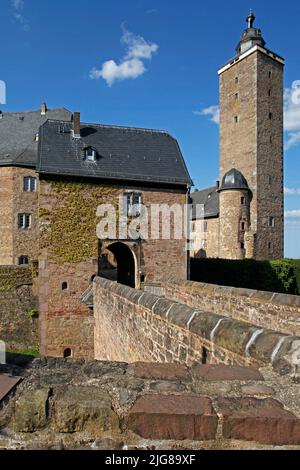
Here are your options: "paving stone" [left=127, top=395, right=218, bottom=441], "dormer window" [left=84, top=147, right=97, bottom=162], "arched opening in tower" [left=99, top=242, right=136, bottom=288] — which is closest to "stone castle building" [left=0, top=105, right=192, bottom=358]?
"dormer window" [left=84, top=147, right=97, bottom=162]

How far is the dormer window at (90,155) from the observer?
53.0ft

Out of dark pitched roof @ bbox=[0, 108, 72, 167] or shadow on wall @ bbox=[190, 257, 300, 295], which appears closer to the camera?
shadow on wall @ bbox=[190, 257, 300, 295]

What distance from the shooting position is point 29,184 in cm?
2611

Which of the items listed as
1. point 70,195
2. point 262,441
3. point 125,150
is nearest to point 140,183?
point 125,150

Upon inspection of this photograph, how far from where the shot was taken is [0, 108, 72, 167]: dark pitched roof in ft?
84.1

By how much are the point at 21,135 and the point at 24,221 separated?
709 centimetres

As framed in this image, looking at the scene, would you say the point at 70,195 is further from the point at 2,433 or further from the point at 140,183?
the point at 2,433

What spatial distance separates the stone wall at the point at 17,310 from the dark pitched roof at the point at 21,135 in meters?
11.3

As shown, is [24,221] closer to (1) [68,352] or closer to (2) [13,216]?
(2) [13,216]

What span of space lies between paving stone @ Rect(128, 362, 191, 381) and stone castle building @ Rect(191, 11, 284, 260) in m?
27.5

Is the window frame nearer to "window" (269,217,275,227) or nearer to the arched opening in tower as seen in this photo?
the arched opening in tower

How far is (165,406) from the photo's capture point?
6.12ft
